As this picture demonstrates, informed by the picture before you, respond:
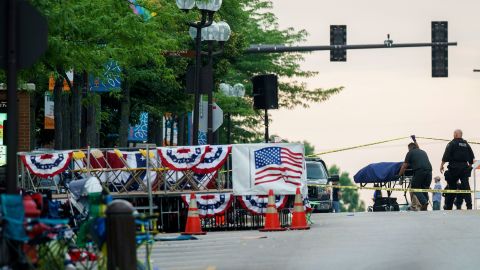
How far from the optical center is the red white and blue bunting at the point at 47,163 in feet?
97.2

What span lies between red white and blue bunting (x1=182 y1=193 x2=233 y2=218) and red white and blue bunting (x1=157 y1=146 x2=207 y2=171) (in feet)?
1.93

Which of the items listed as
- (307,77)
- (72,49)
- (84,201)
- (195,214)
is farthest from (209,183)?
(307,77)

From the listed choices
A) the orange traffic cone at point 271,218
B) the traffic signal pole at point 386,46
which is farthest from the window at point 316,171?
the orange traffic cone at point 271,218

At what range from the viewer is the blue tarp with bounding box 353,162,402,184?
4831cm

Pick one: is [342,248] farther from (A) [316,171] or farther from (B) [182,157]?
(A) [316,171]

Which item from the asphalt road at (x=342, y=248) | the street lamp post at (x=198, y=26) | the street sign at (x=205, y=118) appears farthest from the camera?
the street sign at (x=205, y=118)

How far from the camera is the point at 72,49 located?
28.6 m

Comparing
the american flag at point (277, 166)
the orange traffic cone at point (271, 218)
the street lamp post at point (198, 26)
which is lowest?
the orange traffic cone at point (271, 218)

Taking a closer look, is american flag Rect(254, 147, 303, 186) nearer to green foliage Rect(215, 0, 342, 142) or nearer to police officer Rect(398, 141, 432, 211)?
police officer Rect(398, 141, 432, 211)

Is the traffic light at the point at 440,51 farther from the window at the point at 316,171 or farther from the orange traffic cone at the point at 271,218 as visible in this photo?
the orange traffic cone at the point at 271,218

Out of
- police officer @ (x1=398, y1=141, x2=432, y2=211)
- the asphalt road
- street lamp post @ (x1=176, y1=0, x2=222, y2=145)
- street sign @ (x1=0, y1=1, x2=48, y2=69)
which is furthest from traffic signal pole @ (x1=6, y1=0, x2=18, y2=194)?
police officer @ (x1=398, y1=141, x2=432, y2=211)

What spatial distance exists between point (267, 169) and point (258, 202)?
2.08 ft

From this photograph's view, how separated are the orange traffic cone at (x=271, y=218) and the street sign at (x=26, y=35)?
47.0ft

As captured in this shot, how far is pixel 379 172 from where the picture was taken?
48.9 m
